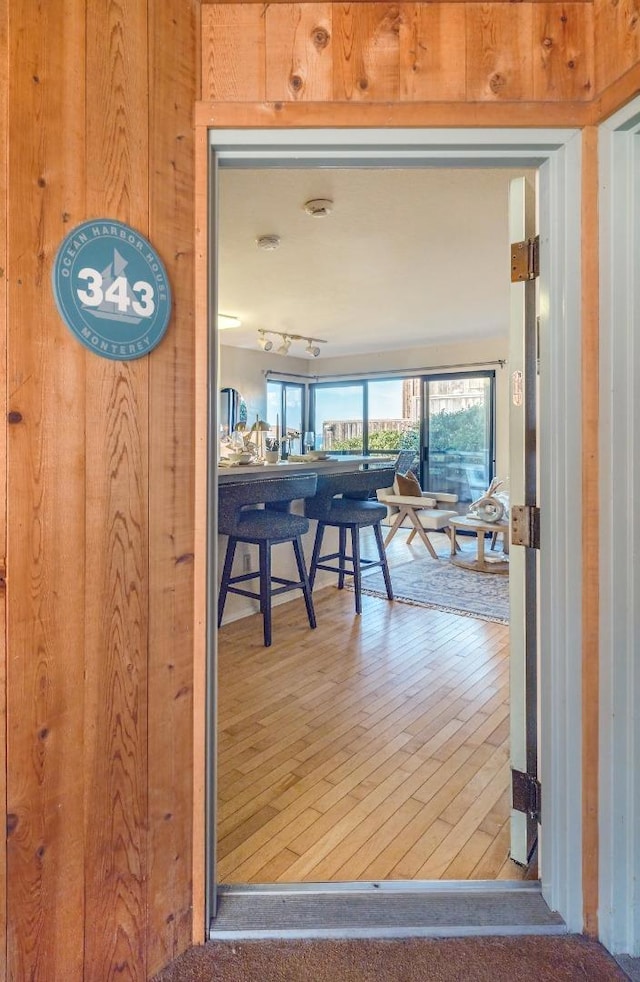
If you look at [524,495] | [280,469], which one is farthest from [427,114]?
[280,469]

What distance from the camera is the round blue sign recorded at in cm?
105

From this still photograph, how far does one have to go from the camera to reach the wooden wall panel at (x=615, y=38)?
1138 mm

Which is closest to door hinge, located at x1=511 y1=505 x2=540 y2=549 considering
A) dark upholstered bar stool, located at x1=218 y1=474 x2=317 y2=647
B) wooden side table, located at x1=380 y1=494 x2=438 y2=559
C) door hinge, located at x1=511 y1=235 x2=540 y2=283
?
door hinge, located at x1=511 y1=235 x2=540 y2=283

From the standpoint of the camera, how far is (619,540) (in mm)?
1238

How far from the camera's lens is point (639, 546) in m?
1.22

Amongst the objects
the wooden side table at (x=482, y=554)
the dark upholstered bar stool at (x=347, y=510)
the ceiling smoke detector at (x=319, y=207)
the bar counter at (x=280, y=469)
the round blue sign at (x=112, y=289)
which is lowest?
the wooden side table at (x=482, y=554)

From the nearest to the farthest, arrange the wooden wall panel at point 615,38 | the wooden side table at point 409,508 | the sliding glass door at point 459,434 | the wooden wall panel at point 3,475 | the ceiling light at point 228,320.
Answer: the wooden wall panel at point 3,475
the wooden wall panel at point 615,38
the ceiling light at point 228,320
the wooden side table at point 409,508
the sliding glass door at point 459,434

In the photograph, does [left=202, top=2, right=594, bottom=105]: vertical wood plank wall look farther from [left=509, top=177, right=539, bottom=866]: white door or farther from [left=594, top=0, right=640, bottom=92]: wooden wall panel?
[left=509, top=177, right=539, bottom=866]: white door

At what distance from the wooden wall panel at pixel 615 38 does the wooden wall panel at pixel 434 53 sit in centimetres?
31

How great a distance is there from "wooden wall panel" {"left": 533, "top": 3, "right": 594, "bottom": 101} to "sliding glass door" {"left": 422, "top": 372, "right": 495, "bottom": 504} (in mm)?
5689

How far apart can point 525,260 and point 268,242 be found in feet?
7.86

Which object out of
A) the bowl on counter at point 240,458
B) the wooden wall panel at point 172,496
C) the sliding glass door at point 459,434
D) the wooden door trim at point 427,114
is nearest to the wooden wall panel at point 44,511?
the wooden wall panel at point 172,496

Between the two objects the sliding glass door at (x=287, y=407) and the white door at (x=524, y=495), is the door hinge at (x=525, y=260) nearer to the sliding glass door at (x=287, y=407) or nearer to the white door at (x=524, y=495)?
the white door at (x=524, y=495)

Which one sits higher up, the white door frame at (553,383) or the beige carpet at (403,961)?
the white door frame at (553,383)
